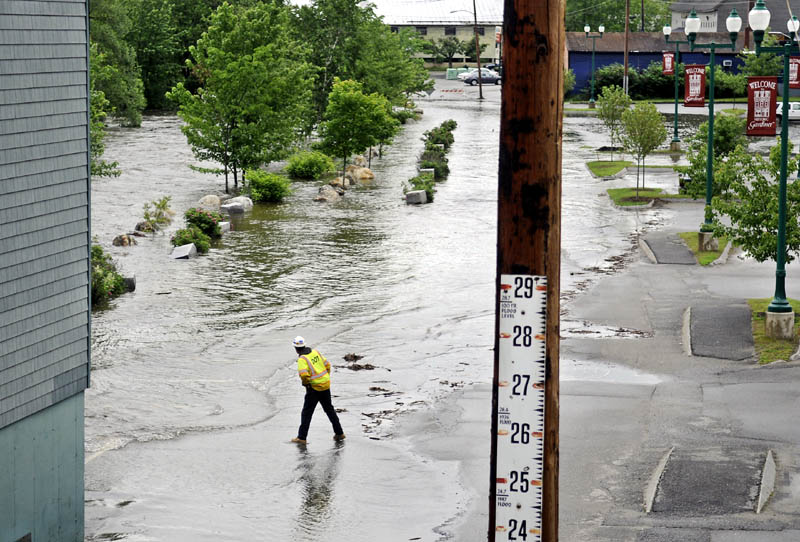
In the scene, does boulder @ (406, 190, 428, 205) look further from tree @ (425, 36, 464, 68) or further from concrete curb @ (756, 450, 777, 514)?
tree @ (425, 36, 464, 68)

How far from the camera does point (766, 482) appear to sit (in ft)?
41.2

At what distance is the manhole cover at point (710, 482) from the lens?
11.9 metres

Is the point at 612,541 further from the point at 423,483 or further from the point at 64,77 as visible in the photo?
the point at 64,77

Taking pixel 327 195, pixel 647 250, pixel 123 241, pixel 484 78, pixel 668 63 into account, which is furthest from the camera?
pixel 484 78

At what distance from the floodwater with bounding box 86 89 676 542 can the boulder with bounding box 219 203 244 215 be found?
25.7 inches

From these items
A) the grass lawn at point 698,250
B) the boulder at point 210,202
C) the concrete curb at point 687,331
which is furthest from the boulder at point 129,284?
the grass lawn at point 698,250

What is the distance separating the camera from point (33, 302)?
1088 cm

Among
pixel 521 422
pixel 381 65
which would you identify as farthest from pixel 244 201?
pixel 521 422

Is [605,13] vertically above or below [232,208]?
above

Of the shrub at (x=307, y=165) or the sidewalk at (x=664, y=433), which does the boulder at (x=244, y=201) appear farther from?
the sidewalk at (x=664, y=433)

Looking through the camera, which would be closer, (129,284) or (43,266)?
(43,266)

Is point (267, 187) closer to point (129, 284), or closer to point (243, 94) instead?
point (243, 94)

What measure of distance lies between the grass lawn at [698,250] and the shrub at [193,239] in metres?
13.7

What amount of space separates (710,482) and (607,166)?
38.7 meters
